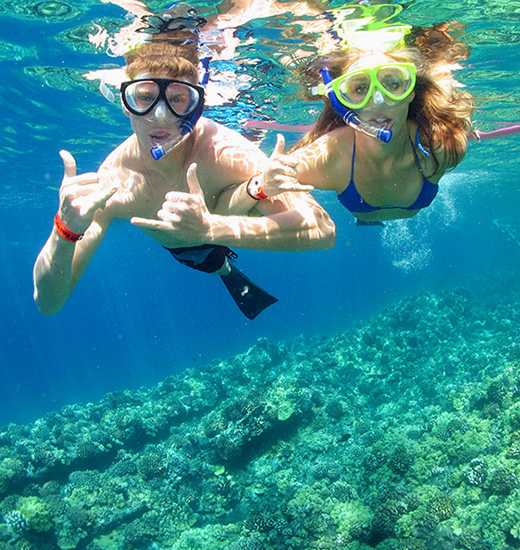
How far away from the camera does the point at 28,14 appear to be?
7.54 meters

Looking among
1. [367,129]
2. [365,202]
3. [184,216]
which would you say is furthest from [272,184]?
[365,202]

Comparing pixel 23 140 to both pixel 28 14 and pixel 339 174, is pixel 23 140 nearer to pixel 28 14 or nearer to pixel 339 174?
pixel 28 14

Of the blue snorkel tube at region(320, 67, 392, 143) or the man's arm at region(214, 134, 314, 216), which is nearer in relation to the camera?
the man's arm at region(214, 134, 314, 216)

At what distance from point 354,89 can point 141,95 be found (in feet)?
6.57

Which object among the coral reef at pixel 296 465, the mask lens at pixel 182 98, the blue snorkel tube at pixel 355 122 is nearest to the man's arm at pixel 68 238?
the mask lens at pixel 182 98

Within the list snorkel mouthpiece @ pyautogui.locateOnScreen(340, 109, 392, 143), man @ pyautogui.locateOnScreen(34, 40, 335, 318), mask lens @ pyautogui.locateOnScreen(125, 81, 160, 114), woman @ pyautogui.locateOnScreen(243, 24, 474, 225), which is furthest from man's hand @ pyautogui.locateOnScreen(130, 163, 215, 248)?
snorkel mouthpiece @ pyautogui.locateOnScreen(340, 109, 392, 143)

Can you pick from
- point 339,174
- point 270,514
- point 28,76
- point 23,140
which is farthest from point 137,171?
point 23,140

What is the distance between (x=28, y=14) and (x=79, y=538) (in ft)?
34.6

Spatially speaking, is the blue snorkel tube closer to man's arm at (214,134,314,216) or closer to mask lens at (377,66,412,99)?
mask lens at (377,66,412,99)

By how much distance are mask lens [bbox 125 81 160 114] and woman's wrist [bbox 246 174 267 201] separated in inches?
46.9

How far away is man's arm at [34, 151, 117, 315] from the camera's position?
3.08 metres

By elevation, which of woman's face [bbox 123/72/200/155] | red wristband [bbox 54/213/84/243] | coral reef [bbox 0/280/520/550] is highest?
woman's face [bbox 123/72/200/155]

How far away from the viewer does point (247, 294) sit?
20.8ft

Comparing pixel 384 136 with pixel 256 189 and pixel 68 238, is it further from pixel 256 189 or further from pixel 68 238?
pixel 68 238
